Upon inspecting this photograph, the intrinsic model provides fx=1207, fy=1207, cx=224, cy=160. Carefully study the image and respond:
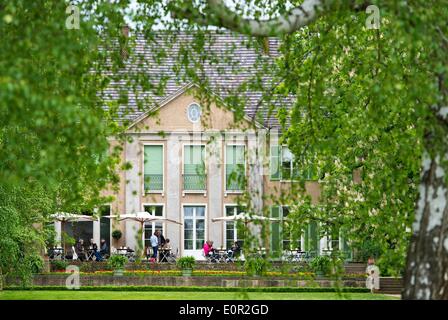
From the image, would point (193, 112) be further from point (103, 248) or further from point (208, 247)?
point (103, 248)

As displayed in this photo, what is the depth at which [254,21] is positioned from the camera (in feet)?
42.4

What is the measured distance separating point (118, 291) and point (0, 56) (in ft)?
98.1

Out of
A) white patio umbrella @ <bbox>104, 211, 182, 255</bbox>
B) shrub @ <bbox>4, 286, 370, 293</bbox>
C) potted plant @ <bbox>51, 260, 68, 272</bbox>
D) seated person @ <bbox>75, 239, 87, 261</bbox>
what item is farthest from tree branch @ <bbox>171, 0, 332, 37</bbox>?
seated person @ <bbox>75, 239, 87, 261</bbox>

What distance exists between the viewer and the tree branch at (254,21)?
12711 mm

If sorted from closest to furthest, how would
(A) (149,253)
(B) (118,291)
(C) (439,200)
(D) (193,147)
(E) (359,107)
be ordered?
(C) (439,200) → (E) (359,107) → (B) (118,291) → (A) (149,253) → (D) (193,147)

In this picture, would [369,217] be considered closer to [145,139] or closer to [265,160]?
[265,160]

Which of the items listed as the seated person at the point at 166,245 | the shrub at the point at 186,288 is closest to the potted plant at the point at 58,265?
the shrub at the point at 186,288

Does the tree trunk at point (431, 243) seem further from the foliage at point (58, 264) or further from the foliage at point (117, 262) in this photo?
the foliage at point (58, 264)

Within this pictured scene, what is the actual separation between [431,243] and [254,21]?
9.88 ft

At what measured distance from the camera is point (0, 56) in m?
11.2

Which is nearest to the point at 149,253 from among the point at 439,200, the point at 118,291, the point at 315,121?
the point at 118,291

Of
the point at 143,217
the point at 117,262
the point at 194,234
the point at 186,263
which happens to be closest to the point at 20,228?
the point at 117,262

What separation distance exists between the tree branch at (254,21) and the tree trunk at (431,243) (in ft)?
6.61
